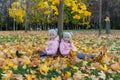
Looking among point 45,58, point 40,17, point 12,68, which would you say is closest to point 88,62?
point 45,58

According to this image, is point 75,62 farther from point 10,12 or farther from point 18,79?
point 10,12

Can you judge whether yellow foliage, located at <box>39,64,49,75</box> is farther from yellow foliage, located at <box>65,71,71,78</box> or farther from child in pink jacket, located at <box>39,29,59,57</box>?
child in pink jacket, located at <box>39,29,59,57</box>

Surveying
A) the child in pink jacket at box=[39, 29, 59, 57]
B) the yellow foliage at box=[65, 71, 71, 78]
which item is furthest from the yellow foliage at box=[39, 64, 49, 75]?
the child in pink jacket at box=[39, 29, 59, 57]

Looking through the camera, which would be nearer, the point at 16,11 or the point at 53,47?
the point at 53,47

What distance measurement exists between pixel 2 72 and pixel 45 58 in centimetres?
178

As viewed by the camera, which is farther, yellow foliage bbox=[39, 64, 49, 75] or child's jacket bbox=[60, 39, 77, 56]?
child's jacket bbox=[60, 39, 77, 56]

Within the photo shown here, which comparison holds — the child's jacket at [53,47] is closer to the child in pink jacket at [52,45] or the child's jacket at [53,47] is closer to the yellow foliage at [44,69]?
the child in pink jacket at [52,45]

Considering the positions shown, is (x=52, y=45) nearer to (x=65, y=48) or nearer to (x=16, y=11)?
(x=65, y=48)

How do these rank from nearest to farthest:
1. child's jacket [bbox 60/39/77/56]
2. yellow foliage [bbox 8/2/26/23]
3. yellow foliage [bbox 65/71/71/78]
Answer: yellow foliage [bbox 65/71/71/78] → child's jacket [bbox 60/39/77/56] → yellow foliage [bbox 8/2/26/23]

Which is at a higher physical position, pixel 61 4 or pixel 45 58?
pixel 61 4

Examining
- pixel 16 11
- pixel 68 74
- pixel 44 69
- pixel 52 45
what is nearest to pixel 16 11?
pixel 16 11

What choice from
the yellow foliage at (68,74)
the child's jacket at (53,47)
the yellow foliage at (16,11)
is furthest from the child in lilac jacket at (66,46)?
the yellow foliage at (16,11)

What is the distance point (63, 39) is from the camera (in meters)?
7.50

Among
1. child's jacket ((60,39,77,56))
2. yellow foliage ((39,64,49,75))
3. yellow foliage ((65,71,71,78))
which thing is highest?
child's jacket ((60,39,77,56))
